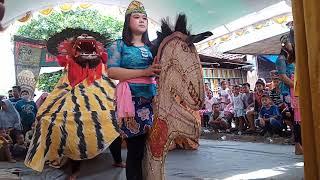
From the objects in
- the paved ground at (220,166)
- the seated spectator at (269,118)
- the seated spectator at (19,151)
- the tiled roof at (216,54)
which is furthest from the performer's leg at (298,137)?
the tiled roof at (216,54)

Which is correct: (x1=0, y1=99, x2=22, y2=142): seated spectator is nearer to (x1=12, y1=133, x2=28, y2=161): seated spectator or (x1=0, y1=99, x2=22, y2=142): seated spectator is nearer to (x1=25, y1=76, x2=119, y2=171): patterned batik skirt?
(x1=12, y1=133, x2=28, y2=161): seated spectator

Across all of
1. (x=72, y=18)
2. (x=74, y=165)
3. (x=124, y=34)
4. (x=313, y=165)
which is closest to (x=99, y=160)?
(x=74, y=165)

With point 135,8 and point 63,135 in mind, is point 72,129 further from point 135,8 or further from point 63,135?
point 135,8

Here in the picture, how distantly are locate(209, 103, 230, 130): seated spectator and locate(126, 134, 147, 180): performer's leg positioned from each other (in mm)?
6534

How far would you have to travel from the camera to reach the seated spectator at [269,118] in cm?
732

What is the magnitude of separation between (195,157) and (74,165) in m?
1.90

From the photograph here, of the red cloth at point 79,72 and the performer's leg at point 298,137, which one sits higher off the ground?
the red cloth at point 79,72

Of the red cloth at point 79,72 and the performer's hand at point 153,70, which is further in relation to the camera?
the red cloth at point 79,72

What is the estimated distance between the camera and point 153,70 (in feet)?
8.78

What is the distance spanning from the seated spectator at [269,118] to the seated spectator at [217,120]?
1361 mm

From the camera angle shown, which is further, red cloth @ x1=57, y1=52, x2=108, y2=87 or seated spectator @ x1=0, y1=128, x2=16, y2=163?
seated spectator @ x1=0, y1=128, x2=16, y2=163

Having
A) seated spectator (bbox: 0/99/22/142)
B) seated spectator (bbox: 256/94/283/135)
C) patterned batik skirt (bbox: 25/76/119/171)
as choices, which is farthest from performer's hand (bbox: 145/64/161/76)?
seated spectator (bbox: 256/94/283/135)

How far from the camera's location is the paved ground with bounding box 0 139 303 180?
3869 millimetres

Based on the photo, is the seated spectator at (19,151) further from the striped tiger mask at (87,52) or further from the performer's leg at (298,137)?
the performer's leg at (298,137)
